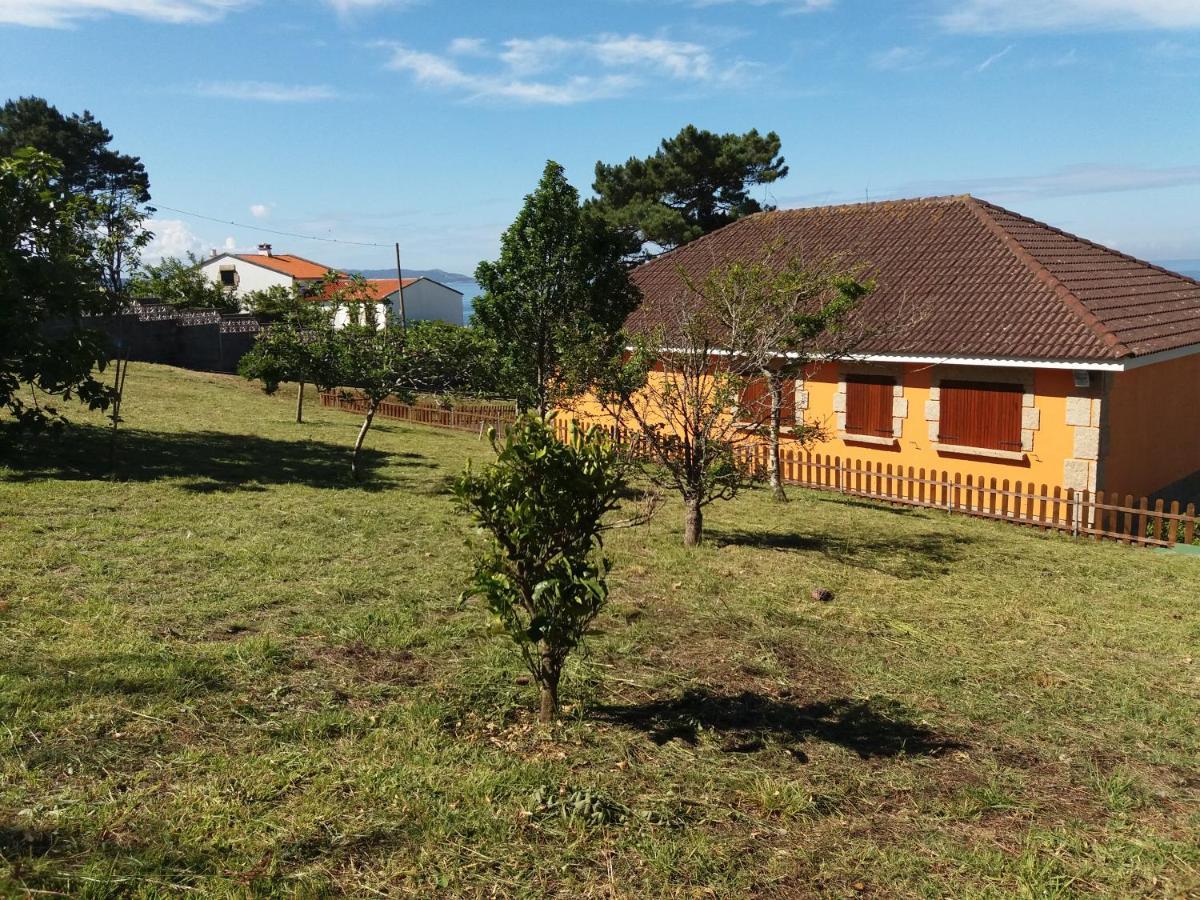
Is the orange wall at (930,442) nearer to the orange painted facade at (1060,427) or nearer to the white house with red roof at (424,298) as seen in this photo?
the orange painted facade at (1060,427)

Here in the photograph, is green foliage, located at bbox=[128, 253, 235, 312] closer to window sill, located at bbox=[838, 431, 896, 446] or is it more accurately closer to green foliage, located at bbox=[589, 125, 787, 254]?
green foliage, located at bbox=[589, 125, 787, 254]

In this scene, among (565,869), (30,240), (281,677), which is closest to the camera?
(565,869)

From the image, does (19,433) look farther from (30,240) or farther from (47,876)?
(47,876)

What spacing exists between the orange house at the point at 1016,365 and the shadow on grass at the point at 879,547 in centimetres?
295

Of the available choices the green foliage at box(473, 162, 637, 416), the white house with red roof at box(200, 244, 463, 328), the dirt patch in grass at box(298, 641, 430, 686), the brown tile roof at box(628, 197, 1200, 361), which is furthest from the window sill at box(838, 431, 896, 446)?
the white house with red roof at box(200, 244, 463, 328)

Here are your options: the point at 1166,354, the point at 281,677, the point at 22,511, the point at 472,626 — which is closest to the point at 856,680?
the point at 472,626

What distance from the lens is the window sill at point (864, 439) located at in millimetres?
17481

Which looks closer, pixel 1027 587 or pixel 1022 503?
pixel 1027 587

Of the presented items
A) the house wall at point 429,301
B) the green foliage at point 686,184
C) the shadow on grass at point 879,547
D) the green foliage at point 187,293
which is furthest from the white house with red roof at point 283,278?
the shadow on grass at point 879,547

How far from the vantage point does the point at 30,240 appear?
525 inches

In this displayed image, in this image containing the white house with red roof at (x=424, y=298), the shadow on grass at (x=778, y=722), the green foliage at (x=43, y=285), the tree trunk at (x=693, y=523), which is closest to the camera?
the shadow on grass at (x=778, y=722)

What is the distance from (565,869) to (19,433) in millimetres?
14120

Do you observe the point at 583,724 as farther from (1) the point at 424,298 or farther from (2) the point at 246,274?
(2) the point at 246,274

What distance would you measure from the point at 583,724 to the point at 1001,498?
38.2 ft
